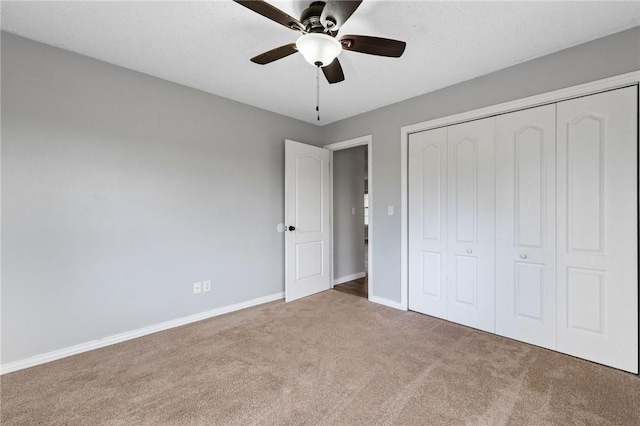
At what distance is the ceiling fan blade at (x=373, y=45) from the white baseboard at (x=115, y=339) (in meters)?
2.90

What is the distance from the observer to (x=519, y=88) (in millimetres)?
2496

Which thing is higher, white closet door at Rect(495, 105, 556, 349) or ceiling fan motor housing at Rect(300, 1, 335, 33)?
ceiling fan motor housing at Rect(300, 1, 335, 33)

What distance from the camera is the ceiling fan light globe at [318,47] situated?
63.7 inches

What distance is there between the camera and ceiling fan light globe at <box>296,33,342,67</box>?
5.31 ft

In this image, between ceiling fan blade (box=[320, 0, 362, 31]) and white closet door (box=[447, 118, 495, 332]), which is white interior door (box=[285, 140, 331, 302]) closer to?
white closet door (box=[447, 118, 495, 332])

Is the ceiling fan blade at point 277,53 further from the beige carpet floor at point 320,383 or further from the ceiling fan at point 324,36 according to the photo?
the beige carpet floor at point 320,383

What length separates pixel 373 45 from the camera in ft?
5.74

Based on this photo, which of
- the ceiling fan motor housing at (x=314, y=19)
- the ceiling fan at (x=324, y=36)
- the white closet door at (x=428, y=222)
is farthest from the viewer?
the white closet door at (x=428, y=222)

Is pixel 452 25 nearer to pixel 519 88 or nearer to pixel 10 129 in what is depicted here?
pixel 519 88

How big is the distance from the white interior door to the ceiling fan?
1.96 m

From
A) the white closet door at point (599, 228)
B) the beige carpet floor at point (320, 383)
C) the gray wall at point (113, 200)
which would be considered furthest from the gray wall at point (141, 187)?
the beige carpet floor at point (320, 383)

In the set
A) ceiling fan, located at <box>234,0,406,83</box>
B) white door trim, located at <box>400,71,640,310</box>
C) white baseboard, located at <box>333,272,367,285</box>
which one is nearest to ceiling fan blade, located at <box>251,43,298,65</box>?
ceiling fan, located at <box>234,0,406,83</box>

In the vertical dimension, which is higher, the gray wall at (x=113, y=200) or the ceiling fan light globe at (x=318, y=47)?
the ceiling fan light globe at (x=318, y=47)

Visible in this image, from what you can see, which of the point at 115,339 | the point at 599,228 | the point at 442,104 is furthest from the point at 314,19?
the point at 115,339
